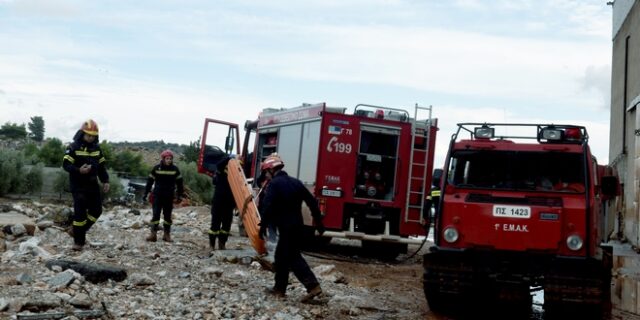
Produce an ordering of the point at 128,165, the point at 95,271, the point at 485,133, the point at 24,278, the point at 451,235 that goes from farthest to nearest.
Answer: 1. the point at 128,165
2. the point at 485,133
3. the point at 451,235
4. the point at 95,271
5. the point at 24,278

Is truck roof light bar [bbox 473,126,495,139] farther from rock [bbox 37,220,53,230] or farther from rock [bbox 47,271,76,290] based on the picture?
Answer: rock [bbox 37,220,53,230]

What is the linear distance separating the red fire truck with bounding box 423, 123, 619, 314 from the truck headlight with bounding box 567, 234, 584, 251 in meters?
0.01

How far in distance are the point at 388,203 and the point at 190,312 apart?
7.23m

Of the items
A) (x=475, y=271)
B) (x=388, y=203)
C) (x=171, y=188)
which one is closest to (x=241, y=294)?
(x=475, y=271)

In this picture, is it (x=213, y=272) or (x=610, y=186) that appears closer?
(x=610, y=186)

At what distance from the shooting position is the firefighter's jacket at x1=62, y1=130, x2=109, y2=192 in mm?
10424

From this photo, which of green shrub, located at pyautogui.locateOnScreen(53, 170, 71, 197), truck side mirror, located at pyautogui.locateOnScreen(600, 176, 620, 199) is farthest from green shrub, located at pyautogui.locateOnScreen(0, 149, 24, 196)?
truck side mirror, located at pyautogui.locateOnScreen(600, 176, 620, 199)

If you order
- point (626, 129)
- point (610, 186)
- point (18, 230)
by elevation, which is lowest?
point (18, 230)

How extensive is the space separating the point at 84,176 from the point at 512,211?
6073mm

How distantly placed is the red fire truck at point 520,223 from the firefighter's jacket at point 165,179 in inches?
222

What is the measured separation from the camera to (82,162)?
10523mm

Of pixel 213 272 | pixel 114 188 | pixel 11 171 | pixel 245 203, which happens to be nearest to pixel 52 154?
pixel 114 188

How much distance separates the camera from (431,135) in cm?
1401

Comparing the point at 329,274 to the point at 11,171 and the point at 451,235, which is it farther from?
the point at 11,171
